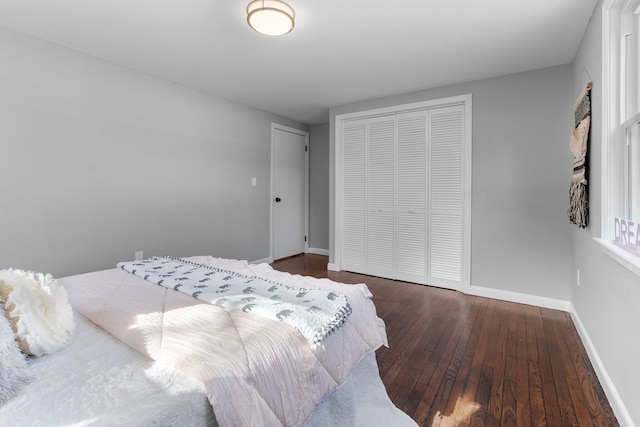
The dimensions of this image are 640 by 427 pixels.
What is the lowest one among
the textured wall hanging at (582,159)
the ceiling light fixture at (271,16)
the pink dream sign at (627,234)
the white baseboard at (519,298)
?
the white baseboard at (519,298)

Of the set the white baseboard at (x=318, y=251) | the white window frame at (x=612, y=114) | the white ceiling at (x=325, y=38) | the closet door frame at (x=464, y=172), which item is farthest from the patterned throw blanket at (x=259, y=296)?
the white baseboard at (x=318, y=251)

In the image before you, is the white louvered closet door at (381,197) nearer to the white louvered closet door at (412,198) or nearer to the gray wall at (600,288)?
the white louvered closet door at (412,198)

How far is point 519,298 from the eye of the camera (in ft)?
10.1

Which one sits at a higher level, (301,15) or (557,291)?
(301,15)

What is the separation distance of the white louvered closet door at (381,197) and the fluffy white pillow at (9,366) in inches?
138

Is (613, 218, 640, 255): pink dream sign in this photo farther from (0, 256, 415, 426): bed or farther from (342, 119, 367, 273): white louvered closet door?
(342, 119, 367, 273): white louvered closet door

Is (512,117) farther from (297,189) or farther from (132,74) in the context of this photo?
(132,74)

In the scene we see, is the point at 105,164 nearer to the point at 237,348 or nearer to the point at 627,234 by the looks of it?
the point at 237,348

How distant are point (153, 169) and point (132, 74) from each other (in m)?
0.95

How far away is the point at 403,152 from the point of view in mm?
3760

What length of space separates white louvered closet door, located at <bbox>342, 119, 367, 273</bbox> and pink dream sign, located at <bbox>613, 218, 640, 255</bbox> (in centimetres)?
262

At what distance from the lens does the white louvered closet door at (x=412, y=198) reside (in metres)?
3.64

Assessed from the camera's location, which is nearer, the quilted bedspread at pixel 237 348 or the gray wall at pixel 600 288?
the quilted bedspread at pixel 237 348

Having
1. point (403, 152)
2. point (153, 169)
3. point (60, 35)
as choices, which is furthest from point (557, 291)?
point (60, 35)
